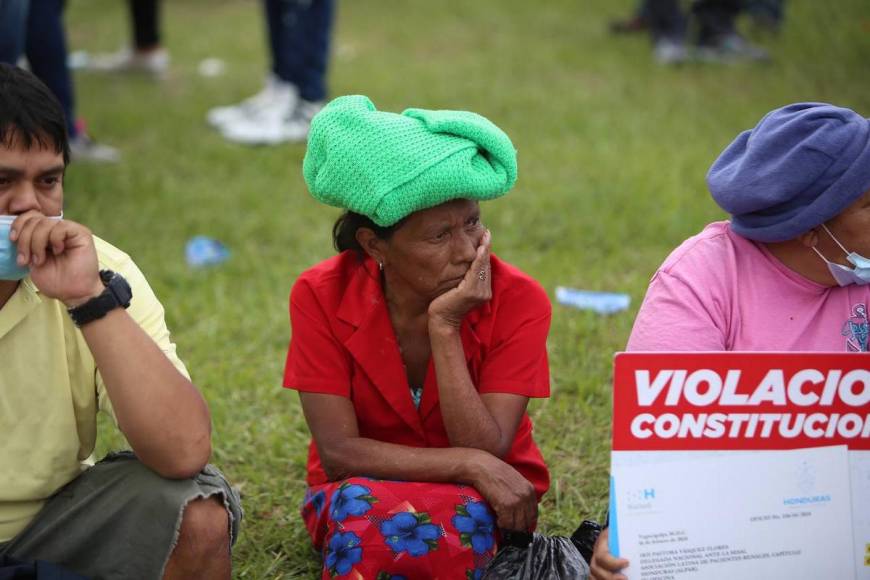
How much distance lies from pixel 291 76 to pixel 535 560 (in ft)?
16.8

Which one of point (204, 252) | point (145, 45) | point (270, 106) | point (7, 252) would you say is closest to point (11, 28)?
point (204, 252)

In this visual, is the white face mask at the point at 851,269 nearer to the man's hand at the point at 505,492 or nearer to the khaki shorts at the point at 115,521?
the man's hand at the point at 505,492

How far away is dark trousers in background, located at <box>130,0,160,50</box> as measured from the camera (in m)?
9.13

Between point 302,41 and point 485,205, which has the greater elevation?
point 302,41

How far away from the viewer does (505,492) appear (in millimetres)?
2688

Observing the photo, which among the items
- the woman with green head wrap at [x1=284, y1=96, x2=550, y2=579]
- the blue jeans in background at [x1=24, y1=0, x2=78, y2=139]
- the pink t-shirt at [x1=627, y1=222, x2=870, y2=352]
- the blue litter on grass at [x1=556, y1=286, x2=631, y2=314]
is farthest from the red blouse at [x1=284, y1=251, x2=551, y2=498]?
the blue jeans in background at [x1=24, y1=0, x2=78, y2=139]

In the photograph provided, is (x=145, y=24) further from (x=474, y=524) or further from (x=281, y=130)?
(x=474, y=524)

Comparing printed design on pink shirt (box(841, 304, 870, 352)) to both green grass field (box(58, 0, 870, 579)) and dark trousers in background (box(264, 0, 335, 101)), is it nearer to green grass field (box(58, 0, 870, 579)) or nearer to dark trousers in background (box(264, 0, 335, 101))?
green grass field (box(58, 0, 870, 579))

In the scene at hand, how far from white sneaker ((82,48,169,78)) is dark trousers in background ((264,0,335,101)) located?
2245mm

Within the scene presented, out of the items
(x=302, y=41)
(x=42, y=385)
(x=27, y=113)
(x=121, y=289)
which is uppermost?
(x=27, y=113)

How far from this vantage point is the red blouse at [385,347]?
284 centimetres

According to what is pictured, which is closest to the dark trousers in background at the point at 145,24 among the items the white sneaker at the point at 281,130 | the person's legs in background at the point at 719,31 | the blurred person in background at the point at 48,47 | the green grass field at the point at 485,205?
the green grass field at the point at 485,205

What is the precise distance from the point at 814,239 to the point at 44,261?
1770 millimetres

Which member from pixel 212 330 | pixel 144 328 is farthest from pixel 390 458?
pixel 212 330
